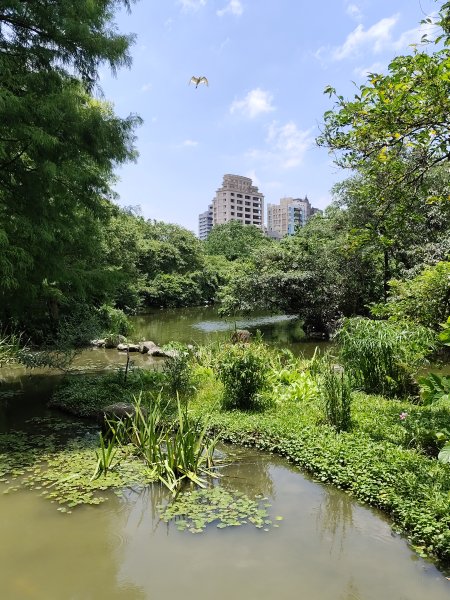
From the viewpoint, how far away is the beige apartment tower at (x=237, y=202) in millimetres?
87750

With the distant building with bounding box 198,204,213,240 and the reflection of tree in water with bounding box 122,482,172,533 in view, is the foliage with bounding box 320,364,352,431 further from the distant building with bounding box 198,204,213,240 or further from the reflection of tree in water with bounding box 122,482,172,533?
the distant building with bounding box 198,204,213,240

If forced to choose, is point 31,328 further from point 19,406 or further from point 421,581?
point 421,581

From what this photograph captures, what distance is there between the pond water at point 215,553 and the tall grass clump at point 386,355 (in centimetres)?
272

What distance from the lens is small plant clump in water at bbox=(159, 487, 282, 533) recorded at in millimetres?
3938

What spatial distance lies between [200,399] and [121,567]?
3.83 m

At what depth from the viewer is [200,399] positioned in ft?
23.6

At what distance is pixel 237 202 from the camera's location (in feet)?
291

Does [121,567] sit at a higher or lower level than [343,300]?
lower

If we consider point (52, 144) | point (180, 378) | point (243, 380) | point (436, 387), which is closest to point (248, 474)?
point (243, 380)

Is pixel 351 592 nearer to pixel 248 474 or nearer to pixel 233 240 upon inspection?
pixel 248 474

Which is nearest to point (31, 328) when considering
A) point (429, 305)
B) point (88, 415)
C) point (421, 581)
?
point (88, 415)

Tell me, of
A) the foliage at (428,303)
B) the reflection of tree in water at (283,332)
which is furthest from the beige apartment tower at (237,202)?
the foliage at (428,303)

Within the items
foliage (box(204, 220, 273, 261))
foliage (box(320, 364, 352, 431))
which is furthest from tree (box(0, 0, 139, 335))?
foliage (box(204, 220, 273, 261))

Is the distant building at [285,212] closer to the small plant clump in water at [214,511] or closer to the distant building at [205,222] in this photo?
the distant building at [205,222]
